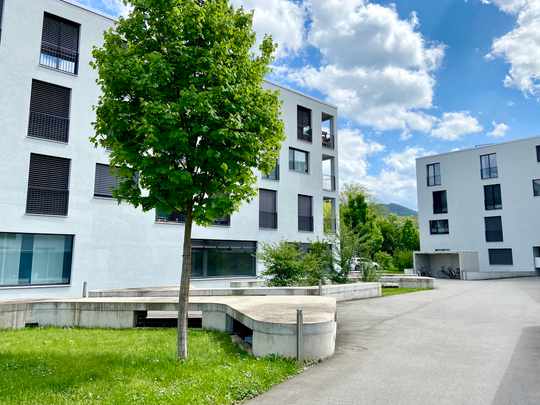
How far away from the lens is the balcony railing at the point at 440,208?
39556mm

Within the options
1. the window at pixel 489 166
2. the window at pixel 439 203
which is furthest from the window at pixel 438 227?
the window at pixel 489 166

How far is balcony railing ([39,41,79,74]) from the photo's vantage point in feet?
53.2

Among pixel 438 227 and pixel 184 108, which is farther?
pixel 438 227

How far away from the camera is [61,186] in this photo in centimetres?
1606

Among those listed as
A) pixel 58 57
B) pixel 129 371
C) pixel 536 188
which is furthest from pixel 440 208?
pixel 129 371

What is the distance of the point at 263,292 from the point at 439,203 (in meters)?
31.4

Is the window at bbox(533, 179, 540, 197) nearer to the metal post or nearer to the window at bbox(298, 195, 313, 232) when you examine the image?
the window at bbox(298, 195, 313, 232)

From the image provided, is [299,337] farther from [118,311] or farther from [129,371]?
[118,311]

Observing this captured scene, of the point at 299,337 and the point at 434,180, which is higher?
the point at 434,180

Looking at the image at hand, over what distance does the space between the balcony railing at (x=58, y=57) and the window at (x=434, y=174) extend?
35.5 m

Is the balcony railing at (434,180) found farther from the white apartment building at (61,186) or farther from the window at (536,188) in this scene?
the white apartment building at (61,186)

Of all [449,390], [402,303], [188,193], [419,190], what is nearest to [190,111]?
[188,193]

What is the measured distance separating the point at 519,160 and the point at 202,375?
38.0 meters

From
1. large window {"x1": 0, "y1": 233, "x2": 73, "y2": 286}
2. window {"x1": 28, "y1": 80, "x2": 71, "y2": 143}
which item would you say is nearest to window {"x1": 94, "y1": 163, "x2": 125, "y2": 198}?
window {"x1": 28, "y1": 80, "x2": 71, "y2": 143}
